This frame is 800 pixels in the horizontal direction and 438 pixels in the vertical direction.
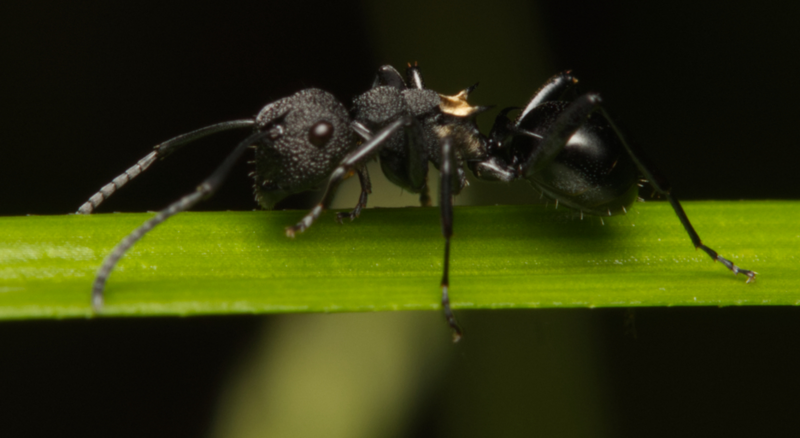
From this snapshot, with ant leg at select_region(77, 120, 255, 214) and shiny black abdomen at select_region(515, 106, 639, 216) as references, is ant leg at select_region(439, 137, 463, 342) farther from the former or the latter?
ant leg at select_region(77, 120, 255, 214)

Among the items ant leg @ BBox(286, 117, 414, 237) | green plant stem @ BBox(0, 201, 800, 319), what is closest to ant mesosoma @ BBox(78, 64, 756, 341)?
ant leg @ BBox(286, 117, 414, 237)

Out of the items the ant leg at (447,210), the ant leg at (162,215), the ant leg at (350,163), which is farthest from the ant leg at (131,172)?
the ant leg at (447,210)

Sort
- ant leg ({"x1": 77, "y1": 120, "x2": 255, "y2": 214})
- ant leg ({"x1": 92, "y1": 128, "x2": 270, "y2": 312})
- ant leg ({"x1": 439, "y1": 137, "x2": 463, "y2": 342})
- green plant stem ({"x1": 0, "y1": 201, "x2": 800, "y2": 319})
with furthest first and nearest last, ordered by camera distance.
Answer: ant leg ({"x1": 77, "y1": 120, "x2": 255, "y2": 214}) → ant leg ({"x1": 439, "y1": 137, "x2": 463, "y2": 342}) → green plant stem ({"x1": 0, "y1": 201, "x2": 800, "y2": 319}) → ant leg ({"x1": 92, "y1": 128, "x2": 270, "y2": 312})

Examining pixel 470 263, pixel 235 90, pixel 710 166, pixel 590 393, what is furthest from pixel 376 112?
pixel 710 166

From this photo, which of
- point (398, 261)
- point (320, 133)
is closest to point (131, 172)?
point (320, 133)

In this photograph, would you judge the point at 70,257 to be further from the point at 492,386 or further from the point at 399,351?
the point at 492,386

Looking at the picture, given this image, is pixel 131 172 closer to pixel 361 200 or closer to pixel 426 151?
pixel 361 200

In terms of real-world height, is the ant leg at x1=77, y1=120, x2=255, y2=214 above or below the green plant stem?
above
